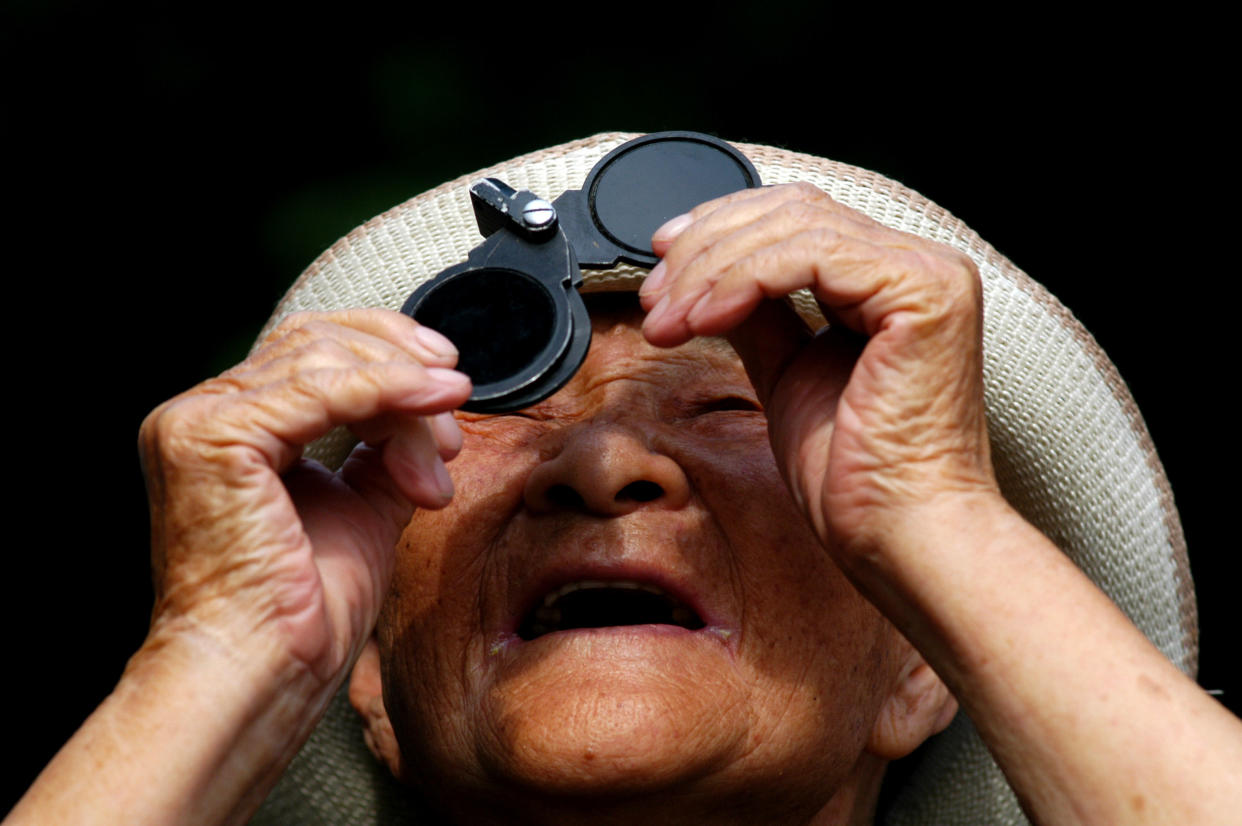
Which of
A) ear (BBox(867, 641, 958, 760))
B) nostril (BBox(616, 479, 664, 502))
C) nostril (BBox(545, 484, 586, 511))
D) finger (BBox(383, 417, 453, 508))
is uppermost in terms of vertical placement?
finger (BBox(383, 417, 453, 508))

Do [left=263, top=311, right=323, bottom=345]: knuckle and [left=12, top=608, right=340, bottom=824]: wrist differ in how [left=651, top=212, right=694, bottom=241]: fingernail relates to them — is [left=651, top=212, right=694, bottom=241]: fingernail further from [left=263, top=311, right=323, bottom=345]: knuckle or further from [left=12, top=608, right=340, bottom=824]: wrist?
[left=12, top=608, right=340, bottom=824]: wrist

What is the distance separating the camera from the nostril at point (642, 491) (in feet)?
5.00

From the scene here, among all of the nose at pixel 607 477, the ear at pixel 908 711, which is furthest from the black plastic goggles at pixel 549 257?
the ear at pixel 908 711

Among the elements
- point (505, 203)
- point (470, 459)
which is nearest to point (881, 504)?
point (505, 203)

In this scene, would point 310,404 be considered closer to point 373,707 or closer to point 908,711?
point 373,707

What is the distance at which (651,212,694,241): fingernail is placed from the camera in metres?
1.29

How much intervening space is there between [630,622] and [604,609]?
0.04 m

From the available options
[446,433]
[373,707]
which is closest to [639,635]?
[446,433]

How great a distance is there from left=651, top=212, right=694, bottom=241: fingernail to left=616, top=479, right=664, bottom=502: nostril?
1.11 feet

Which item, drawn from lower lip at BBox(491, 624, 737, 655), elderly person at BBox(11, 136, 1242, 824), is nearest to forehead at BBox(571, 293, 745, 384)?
elderly person at BBox(11, 136, 1242, 824)

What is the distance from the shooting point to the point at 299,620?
4.01ft

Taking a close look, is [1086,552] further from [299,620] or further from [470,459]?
[299,620]

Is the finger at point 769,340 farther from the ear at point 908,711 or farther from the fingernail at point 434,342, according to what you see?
the ear at point 908,711

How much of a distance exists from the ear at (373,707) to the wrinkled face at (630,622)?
0.18 m
